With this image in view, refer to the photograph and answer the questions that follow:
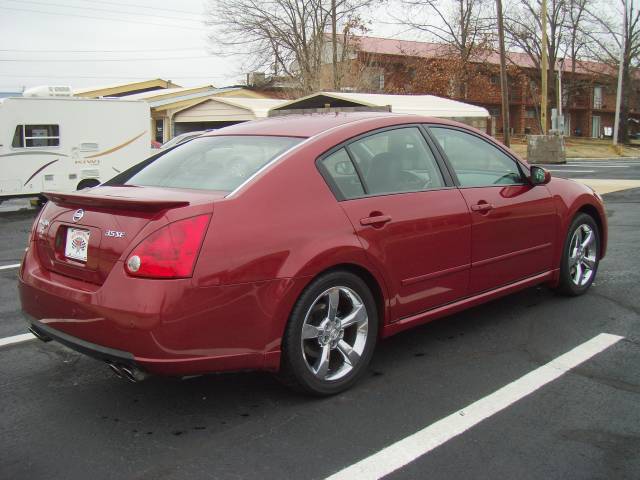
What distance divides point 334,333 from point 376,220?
27.3 inches

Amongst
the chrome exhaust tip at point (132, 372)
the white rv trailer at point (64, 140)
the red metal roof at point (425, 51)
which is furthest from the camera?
the red metal roof at point (425, 51)

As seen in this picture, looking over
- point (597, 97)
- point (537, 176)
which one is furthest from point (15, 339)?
point (597, 97)

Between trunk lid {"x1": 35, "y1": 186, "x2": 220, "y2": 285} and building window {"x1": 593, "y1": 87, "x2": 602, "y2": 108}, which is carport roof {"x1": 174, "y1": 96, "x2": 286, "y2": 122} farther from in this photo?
building window {"x1": 593, "y1": 87, "x2": 602, "y2": 108}

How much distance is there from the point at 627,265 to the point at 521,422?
4.18 meters

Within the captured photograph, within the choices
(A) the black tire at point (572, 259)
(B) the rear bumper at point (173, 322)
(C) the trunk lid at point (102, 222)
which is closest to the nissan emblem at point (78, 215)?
(C) the trunk lid at point (102, 222)

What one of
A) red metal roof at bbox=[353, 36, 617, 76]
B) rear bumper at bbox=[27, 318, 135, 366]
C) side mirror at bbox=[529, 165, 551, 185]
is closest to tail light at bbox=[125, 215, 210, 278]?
rear bumper at bbox=[27, 318, 135, 366]

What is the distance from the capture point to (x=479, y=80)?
4206 centimetres

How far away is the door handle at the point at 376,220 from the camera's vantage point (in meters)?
3.65

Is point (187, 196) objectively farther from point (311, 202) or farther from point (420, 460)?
point (420, 460)

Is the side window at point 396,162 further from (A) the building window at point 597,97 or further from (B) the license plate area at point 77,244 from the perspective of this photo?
(A) the building window at point 597,97

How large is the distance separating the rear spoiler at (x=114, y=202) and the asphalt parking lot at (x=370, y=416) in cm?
111

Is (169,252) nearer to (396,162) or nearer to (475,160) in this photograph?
(396,162)

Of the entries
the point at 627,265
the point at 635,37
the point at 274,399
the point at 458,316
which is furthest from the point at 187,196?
the point at 635,37

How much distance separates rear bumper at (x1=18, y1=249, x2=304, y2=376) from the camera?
2.96m
